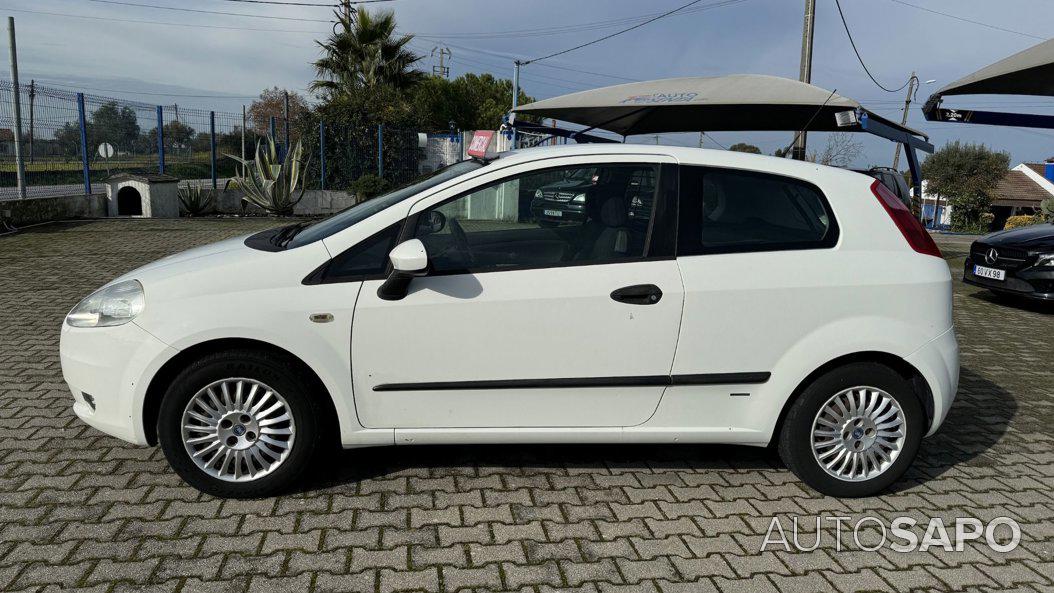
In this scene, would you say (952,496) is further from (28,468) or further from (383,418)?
(28,468)

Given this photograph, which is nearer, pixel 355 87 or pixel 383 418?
pixel 383 418

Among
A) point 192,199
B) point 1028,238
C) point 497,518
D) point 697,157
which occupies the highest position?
point 697,157

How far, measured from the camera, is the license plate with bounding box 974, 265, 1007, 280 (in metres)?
9.01

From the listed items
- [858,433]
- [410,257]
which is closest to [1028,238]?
[858,433]

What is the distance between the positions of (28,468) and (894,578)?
3.84 meters

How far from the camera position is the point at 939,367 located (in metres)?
3.63

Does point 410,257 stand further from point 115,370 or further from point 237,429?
point 115,370

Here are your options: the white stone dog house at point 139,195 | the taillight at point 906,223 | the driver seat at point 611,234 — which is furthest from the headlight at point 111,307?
the white stone dog house at point 139,195

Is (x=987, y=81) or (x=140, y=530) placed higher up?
(x=987, y=81)

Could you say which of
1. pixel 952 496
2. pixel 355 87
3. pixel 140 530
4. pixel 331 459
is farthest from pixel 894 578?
pixel 355 87

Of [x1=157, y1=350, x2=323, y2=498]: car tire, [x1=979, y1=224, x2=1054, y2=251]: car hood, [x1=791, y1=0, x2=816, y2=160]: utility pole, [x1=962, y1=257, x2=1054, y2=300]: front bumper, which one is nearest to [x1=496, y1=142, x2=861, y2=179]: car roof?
[x1=157, y1=350, x2=323, y2=498]: car tire

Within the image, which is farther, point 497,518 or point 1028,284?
point 1028,284

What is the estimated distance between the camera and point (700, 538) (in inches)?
127

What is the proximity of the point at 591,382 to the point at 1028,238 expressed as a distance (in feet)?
26.1
